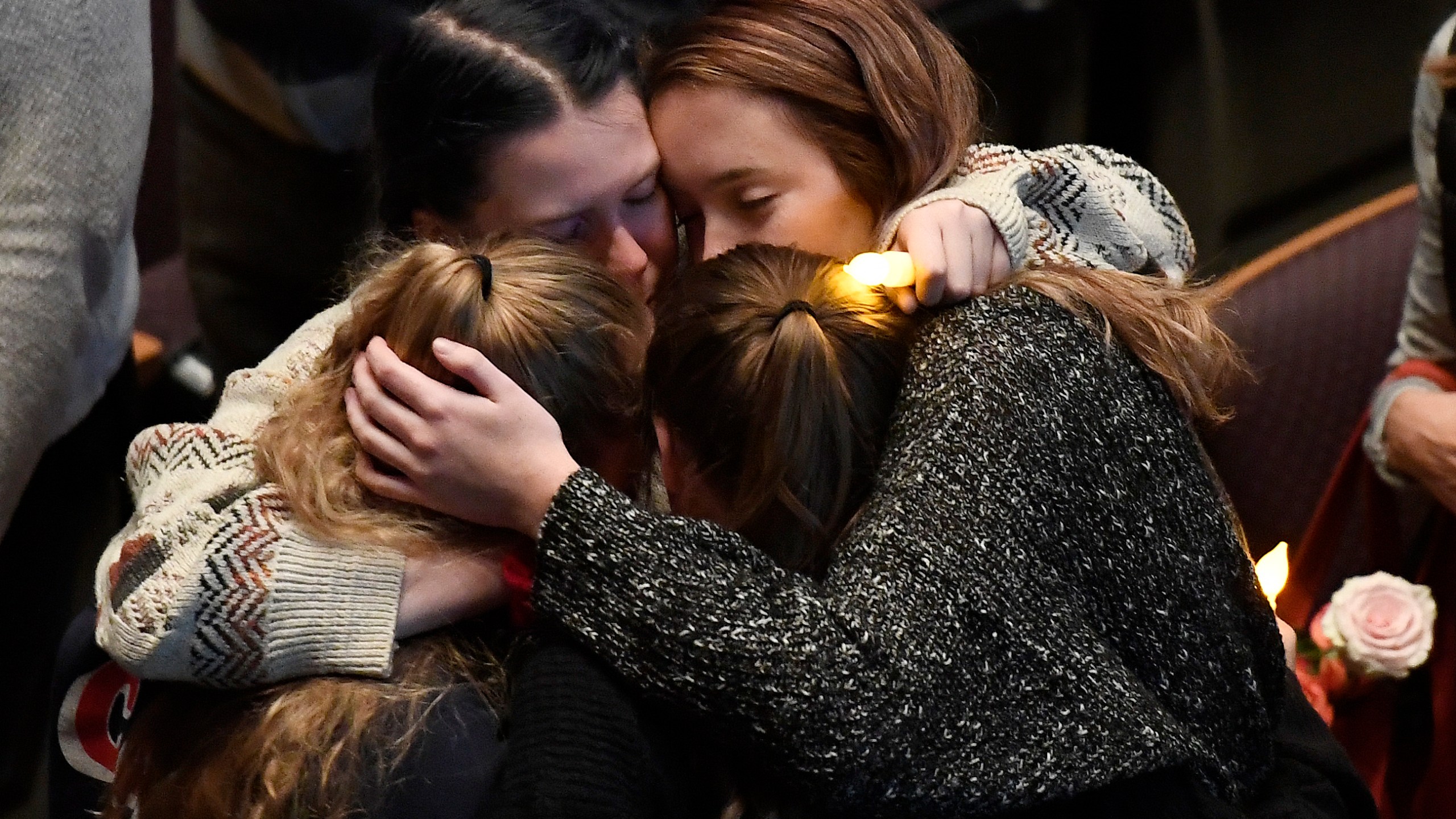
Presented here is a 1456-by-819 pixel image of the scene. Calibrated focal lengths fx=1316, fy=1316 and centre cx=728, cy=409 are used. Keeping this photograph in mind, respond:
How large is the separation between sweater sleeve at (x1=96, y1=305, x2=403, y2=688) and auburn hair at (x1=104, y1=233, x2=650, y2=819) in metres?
0.02

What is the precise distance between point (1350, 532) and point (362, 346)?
110 cm

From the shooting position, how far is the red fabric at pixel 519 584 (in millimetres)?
932

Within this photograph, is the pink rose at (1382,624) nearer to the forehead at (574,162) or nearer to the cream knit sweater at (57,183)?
the forehead at (574,162)

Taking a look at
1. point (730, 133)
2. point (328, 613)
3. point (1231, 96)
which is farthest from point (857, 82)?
point (1231, 96)

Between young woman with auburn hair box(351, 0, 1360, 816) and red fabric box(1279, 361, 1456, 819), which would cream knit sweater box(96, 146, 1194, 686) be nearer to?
young woman with auburn hair box(351, 0, 1360, 816)

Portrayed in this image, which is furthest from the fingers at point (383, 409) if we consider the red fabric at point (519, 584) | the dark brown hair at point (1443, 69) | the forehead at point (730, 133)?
the dark brown hair at point (1443, 69)

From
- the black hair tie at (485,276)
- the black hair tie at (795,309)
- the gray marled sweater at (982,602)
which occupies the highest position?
the black hair tie at (795,309)

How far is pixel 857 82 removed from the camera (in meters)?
1.13

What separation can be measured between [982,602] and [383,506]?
0.45 meters

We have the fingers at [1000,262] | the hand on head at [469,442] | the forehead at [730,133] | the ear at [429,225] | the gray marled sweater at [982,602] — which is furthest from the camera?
the ear at [429,225]

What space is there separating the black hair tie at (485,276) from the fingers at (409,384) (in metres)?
0.07

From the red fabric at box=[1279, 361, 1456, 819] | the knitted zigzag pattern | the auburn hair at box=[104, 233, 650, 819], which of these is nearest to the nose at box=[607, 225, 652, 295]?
the auburn hair at box=[104, 233, 650, 819]

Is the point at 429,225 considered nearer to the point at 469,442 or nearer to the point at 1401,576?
the point at 469,442

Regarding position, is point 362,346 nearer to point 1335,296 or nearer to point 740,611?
point 740,611
